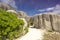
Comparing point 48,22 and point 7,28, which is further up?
point 48,22

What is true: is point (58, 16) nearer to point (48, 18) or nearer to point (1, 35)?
point (48, 18)

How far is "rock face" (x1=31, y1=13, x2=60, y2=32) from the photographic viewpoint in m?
Result: 12.3

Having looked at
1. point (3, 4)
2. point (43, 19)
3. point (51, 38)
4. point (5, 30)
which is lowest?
point (51, 38)

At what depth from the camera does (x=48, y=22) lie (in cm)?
1265

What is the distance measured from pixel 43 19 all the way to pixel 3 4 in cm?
1189

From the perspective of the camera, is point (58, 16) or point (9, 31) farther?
point (58, 16)

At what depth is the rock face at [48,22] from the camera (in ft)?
40.4

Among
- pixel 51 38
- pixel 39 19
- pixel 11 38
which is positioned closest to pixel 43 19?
pixel 39 19

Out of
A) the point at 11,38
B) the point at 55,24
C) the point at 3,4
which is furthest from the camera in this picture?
the point at 3,4

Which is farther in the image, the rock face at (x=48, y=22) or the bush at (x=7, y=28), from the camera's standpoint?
the rock face at (x=48, y=22)

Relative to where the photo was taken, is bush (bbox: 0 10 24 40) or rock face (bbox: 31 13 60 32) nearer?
bush (bbox: 0 10 24 40)

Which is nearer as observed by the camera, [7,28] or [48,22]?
[7,28]

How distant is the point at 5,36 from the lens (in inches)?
321

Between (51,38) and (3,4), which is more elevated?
(3,4)
